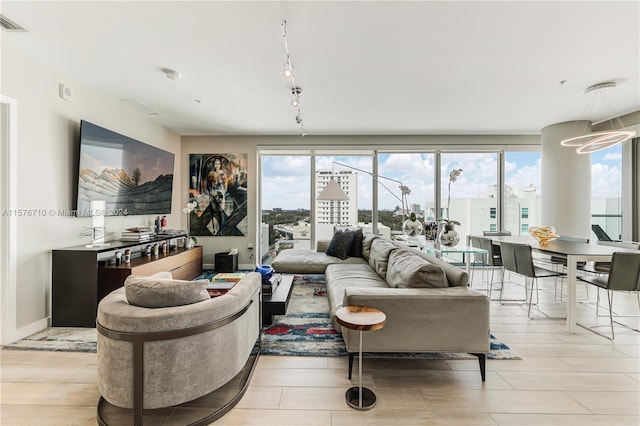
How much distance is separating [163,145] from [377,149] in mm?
4061

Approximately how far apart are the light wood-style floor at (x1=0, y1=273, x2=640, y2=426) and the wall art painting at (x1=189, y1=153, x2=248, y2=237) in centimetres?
356

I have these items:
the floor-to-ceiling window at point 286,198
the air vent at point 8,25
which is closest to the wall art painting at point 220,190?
the floor-to-ceiling window at point 286,198

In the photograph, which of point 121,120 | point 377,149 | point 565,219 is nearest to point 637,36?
point 565,219

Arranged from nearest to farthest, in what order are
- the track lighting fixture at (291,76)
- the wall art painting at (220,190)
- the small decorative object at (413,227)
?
1. the track lighting fixture at (291,76)
2. the small decorative object at (413,227)
3. the wall art painting at (220,190)

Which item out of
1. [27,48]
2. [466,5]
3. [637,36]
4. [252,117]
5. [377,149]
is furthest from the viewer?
[377,149]

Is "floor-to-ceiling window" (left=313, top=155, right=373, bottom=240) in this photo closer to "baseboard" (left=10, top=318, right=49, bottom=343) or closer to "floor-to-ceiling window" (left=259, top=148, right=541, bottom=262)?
"floor-to-ceiling window" (left=259, top=148, right=541, bottom=262)

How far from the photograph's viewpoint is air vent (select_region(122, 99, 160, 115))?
395 cm

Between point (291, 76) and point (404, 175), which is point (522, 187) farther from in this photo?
point (291, 76)

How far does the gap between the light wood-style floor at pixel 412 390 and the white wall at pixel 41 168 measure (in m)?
0.62

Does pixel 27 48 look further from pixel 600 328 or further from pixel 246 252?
pixel 600 328

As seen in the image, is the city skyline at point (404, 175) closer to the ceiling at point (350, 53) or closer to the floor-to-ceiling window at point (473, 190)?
the floor-to-ceiling window at point (473, 190)

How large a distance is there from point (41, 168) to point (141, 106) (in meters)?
1.64

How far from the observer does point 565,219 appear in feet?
16.2

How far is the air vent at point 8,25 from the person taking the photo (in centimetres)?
226
